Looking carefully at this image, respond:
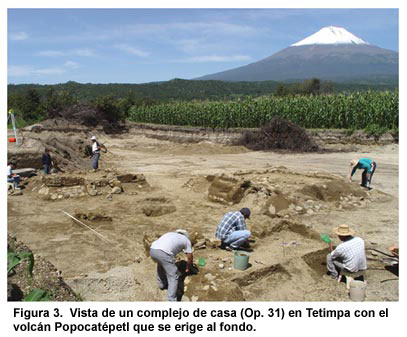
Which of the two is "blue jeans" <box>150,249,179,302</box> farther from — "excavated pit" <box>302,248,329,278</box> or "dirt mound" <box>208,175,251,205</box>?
"dirt mound" <box>208,175,251,205</box>

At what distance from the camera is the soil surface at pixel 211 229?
17.6 ft

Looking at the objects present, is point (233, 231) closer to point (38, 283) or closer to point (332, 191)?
point (38, 283)

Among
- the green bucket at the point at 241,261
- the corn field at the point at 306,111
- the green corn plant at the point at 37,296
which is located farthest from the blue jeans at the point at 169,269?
the corn field at the point at 306,111

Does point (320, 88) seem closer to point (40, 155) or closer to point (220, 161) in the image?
point (220, 161)

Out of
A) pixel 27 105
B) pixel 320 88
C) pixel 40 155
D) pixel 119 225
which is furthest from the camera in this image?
pixel 320 88

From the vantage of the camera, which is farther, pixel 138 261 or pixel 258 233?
pixel 258 233

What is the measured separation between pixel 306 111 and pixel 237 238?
19.0 metres

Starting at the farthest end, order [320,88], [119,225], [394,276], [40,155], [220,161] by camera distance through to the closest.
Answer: [320,88], [220,161], [40,155], [119,225], [394,276]

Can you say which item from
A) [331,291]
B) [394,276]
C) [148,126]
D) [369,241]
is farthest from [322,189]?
[148,126]

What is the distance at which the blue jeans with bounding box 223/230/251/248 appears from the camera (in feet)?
21.4

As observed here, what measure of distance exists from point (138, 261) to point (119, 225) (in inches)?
88.6

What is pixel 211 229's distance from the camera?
817 cm

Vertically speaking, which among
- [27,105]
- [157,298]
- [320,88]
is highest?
[320,88]

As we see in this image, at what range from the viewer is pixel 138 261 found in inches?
249
